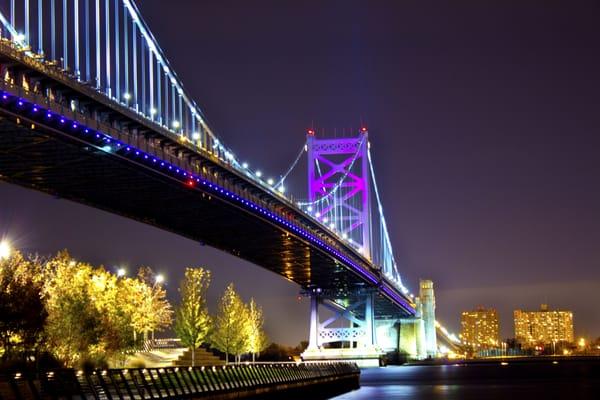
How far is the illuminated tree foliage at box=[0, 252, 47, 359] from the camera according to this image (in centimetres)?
4350

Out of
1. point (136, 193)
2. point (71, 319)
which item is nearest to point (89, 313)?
point (71, 319)

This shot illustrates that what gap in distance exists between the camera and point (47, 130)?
131 ft

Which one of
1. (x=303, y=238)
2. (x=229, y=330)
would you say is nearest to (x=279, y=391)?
(x=303, y=238)

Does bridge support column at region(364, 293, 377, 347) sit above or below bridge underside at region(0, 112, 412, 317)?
below

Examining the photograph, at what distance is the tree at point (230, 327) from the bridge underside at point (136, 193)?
13908mm

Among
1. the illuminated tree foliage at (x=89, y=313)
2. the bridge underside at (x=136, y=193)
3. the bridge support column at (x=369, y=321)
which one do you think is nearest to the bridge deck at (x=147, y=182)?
the bridge underside at (x=136, y=193)

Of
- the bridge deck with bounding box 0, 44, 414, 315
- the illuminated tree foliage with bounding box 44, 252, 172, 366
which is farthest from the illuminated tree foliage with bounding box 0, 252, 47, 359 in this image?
the bridge deck with bounding box 0, 44, 414, 315

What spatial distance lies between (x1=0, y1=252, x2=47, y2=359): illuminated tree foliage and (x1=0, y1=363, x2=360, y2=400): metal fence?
37.7 ft

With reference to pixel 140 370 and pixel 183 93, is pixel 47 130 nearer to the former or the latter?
pixel 140 370

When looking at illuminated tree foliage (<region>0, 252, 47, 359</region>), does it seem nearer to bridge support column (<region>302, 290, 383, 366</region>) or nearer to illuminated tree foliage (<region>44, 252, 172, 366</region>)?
illuminated tree foliage (<region>44, 252, 172, 366</region>)

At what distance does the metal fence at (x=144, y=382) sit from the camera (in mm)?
22016

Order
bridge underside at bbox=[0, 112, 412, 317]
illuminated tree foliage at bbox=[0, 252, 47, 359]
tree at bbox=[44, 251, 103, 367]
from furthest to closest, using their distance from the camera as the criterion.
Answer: tree at bbox=[44, 251, 103, 367] < illuminated tree foliage at bbox=[0, 252, 47, 359] < bridge underside at bbox=[0, 112, 412, 317]

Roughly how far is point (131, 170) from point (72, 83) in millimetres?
10079

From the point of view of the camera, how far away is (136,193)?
55031 millimetres
